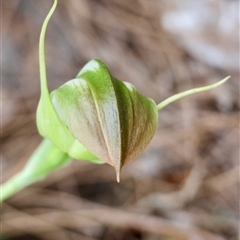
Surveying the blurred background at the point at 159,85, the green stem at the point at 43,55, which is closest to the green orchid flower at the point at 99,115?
the green stem at the point at 43,55

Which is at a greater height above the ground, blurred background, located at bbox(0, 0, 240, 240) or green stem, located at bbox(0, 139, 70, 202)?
blurred background, located at bbox(0, 0, 240, 240)


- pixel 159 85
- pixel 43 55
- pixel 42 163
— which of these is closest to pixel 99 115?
pixel 43 55

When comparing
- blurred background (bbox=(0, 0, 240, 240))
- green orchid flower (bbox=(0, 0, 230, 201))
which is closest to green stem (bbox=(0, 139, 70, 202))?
green orchid flower (bbox=(0, 0, 230, 201))

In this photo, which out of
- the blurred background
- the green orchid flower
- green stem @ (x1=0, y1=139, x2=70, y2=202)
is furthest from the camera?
the blurred background

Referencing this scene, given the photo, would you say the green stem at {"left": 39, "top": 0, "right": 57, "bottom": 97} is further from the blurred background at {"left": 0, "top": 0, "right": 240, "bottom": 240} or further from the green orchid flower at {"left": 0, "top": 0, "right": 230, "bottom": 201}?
the blurred background at {"left": 0, "top": 0, "right": 240, "bottom": 240}

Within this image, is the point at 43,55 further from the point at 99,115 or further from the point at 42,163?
the point at 42,163

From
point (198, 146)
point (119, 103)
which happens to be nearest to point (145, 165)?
point (198, 146)

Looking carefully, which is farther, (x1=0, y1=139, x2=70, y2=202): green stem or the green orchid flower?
(x1=0, y1=139, x2=70, y2=202): green stem
